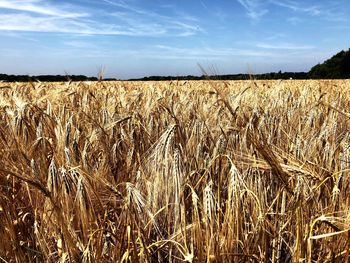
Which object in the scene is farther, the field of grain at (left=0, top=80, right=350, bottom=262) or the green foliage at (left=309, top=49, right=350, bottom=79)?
the green foliage at (left=309, top=49, right=350, bottom=79)

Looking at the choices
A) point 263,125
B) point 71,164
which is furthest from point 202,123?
point 71,164

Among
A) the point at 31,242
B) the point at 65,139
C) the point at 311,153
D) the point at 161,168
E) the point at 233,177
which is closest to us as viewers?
the point at 233,177

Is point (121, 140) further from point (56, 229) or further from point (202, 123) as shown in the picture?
point (56, 229)

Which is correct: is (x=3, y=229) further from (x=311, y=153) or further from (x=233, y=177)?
(x=311, y=153)

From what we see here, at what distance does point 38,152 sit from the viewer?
2.58 metres

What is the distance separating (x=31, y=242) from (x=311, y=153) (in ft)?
4.86

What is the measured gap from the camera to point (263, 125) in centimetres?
301

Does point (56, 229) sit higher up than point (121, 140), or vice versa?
point (121, 140)

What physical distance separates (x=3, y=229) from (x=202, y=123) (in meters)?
1.37

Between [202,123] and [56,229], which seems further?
[202,123]

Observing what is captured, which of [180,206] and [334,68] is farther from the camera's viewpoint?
[334,68]

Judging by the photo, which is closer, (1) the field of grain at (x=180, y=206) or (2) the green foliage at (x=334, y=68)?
(1) the field of grain at (x=180, y=206)

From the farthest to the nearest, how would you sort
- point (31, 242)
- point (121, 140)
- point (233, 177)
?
point (121, 140) → point (31, 242) → point (233, 177)

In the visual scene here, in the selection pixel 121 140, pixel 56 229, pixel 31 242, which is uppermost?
pixel 121 140
